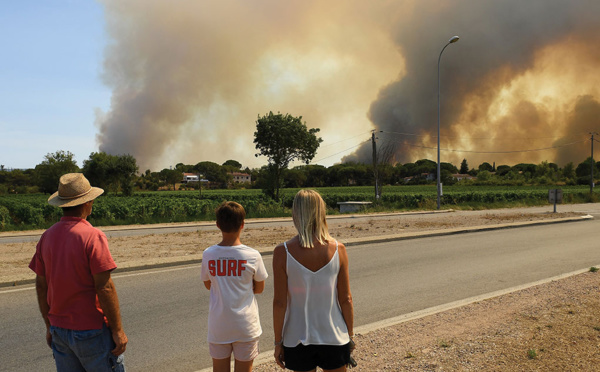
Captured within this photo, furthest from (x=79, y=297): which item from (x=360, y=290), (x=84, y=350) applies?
(x=360, y=290)

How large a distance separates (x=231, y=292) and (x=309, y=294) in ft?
2.01

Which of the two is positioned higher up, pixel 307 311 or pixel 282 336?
pixel 307 311

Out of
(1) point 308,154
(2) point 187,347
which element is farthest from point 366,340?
(1) point 308,154

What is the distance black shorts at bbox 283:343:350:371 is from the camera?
99.1 inches

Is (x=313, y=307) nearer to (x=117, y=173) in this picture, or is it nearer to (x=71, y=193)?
(x=71, y=193)

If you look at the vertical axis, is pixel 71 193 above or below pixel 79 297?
above

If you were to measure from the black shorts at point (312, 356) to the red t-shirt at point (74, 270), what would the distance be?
3.80 feet

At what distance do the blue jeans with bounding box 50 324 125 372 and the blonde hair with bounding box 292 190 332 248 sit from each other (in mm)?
1335

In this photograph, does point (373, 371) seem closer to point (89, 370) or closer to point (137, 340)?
point (89, 370)

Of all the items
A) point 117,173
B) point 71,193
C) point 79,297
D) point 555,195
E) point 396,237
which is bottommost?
point 396,237

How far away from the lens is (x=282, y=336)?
8.43 ft

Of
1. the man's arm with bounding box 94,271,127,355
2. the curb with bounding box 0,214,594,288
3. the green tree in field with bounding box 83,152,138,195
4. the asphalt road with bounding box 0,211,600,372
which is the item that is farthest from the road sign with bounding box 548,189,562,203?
the green tree in field with bounding box 83,152,138,195

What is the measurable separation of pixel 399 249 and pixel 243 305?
9.23 m

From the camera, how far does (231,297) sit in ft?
9.27
